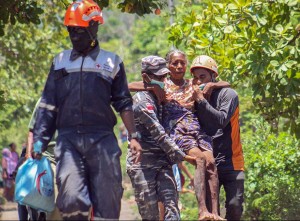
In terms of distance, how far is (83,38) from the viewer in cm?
875

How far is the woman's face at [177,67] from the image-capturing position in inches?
412

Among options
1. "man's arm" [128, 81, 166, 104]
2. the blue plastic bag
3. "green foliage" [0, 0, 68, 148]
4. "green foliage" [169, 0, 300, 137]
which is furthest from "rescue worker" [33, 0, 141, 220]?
"green foliage" [0, 0, 68, 148]

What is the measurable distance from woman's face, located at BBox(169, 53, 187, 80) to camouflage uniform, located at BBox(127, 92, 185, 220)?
37 cm

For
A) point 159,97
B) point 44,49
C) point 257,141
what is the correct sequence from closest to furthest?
point 159,97, point 257,141, point 44,49

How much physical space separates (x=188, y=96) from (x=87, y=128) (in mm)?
2020

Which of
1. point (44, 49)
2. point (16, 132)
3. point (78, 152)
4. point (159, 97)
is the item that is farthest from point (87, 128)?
point (16, 132)

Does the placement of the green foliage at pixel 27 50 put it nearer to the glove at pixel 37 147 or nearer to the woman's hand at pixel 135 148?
the woman's hand at pixel 135 148

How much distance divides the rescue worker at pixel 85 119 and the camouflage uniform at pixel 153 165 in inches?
49.2

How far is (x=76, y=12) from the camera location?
8.75 metres

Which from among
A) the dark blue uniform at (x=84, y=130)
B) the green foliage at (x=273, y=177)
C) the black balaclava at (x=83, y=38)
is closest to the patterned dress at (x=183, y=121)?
the dark blue uniform at (x=84, y=130)

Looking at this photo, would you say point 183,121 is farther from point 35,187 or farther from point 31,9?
point 31,9

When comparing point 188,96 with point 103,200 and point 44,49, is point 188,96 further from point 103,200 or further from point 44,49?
point 44,49

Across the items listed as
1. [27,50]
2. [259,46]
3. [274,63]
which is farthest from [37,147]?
[27,50]

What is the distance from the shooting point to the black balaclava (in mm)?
8750
